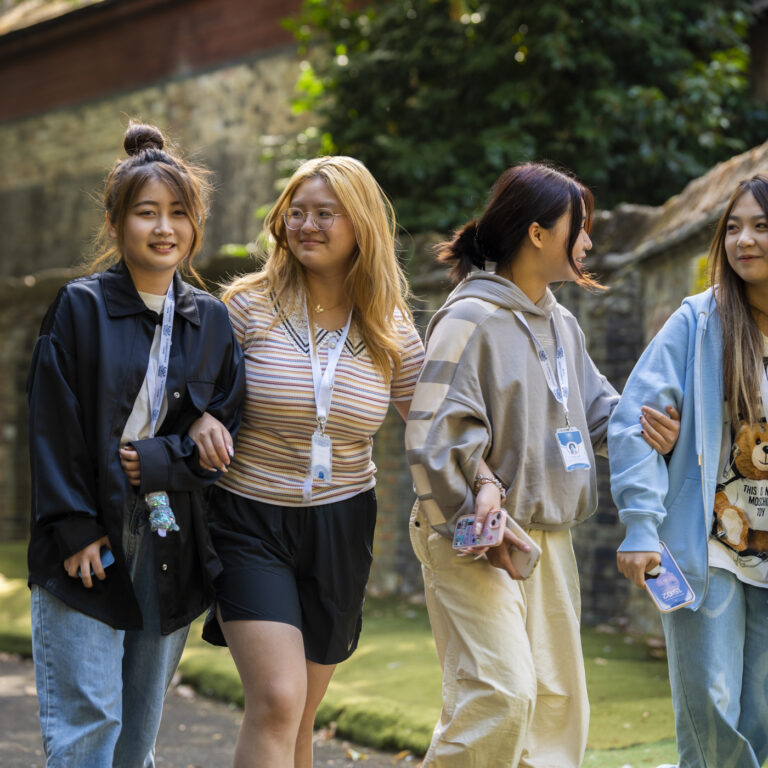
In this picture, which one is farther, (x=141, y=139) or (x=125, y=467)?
(x=141, y=139)

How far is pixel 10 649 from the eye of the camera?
823cm

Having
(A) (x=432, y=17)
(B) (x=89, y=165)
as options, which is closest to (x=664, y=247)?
(A) (x=432, y=17)

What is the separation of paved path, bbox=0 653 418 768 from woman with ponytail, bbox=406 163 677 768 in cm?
211

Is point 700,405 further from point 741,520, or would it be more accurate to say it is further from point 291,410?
point 291,410

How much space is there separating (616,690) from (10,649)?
446 cm

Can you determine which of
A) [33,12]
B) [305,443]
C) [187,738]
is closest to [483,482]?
[305,443]

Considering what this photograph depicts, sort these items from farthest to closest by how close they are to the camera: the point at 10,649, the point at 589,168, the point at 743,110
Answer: the point at 743,110 < the point at 589,168 < the point at 10,649

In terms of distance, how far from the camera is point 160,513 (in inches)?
117

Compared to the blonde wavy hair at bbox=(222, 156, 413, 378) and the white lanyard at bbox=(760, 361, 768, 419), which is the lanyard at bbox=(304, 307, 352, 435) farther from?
the white lanyard at bbox=(760, 361, 768, 419)

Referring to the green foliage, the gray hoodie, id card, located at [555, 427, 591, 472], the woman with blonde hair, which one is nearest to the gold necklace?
the woman with blonde hair

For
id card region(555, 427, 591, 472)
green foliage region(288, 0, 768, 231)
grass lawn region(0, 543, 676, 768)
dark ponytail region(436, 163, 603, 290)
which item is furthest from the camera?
green foliage region(288, 0, 768, 231)

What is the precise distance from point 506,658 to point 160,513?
0.97 meters

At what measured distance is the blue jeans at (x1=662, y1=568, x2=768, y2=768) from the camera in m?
3.07

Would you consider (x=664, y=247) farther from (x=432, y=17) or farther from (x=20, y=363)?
(x=20, y=363)
